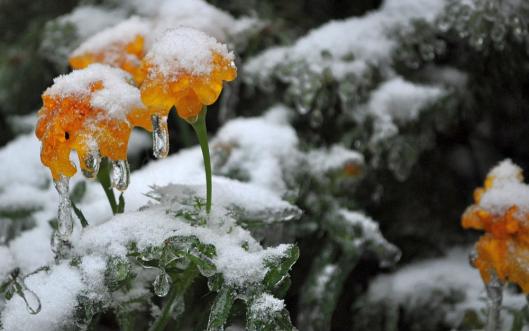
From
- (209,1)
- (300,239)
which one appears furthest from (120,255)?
(209,1)

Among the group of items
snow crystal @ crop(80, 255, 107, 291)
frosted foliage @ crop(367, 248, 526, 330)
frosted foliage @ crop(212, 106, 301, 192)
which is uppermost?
snow crystal @ crop(80, 255, 107, 291)

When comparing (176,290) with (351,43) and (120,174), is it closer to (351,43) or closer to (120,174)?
(120,174)

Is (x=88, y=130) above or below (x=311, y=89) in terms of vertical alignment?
above

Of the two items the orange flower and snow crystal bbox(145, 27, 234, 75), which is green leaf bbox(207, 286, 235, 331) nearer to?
snow crystal bbox(145, 27, 234, 75)

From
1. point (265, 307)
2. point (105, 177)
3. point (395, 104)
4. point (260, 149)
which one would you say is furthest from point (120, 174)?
point (395, 104)

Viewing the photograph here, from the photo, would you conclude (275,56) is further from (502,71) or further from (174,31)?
(174,31)

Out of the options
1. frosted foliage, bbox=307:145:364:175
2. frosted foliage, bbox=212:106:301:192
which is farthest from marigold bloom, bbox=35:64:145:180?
frosted foliage, bbox=307:145:364:175
